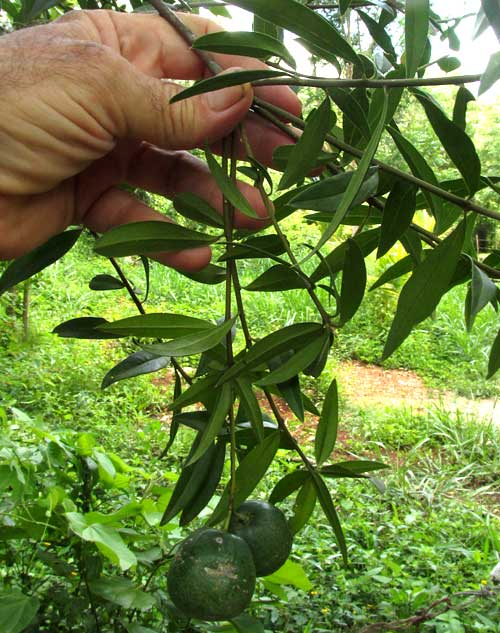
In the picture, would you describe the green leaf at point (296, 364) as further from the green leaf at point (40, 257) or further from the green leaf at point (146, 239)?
the green leaf at point (40, 257)

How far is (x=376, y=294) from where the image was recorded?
427 centimetres

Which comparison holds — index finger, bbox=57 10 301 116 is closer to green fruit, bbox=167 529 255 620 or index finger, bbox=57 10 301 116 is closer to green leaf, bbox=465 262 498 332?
green leaf, bbox=465 262 498 332

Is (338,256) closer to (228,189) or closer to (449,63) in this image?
(228,189)

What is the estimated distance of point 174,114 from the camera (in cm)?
60

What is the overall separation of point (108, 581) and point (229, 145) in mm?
813

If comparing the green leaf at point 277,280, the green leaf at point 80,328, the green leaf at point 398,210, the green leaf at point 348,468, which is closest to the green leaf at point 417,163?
the green leaf at point 398,210

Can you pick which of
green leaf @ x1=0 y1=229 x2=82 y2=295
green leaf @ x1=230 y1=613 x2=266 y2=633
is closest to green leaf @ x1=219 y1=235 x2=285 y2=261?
green leaf @ x1=0 y1=229 x2=82 y2=295

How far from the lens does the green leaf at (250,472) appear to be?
1.71 ft

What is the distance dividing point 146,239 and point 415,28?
0.75ft

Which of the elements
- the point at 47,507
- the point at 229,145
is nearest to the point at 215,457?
the point at 229,145

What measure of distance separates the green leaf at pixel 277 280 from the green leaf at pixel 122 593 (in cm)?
66

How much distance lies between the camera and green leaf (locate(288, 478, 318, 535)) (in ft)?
2.00

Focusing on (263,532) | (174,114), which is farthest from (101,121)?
A: (263,532)

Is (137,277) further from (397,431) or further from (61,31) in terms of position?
(61,31)
